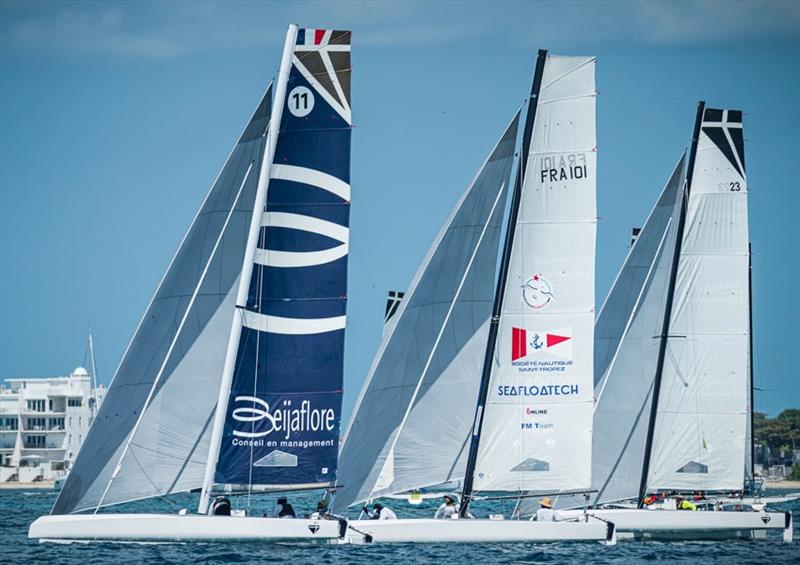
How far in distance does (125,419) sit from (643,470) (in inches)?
613

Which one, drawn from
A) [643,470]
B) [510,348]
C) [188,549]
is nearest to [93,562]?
[188,549]

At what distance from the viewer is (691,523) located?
122 ft

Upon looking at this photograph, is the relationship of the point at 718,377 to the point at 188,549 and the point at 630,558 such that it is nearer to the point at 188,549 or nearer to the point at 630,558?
the point at 630,558

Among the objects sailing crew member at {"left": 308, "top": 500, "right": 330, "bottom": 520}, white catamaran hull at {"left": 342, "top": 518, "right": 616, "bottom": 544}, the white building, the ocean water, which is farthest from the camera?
the white building

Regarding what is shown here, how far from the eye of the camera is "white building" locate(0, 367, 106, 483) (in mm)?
138750

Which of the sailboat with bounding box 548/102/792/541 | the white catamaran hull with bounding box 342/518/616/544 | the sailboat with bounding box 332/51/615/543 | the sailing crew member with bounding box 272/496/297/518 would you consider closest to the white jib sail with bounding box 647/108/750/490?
the sailboat with bounding box 548/102/792/541

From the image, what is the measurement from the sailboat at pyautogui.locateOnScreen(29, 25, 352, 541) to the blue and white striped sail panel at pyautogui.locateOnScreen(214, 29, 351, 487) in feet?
0.08

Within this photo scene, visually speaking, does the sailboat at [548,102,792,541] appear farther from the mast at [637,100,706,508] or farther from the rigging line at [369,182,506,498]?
the rigging line at [369,182,506,498]

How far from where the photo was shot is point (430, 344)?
111 ft

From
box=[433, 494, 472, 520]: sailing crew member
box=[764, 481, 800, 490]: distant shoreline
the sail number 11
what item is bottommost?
box=[764, 481, 800, 490]: distant shoreline

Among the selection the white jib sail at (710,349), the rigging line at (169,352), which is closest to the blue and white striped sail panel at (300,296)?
the rigging line at (169,352)

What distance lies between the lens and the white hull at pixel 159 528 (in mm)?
29516

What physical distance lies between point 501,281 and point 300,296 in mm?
4892

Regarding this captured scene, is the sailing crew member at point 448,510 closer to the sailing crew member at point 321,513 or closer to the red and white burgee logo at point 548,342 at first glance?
the sailing crew member at point 321,513
